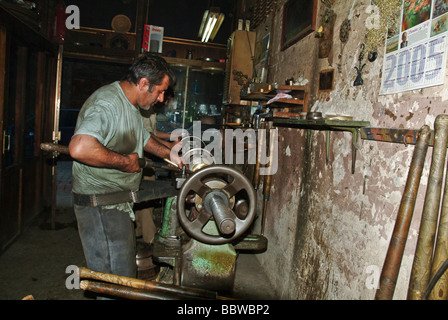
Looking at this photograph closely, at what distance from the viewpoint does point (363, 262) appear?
Result: 172cm

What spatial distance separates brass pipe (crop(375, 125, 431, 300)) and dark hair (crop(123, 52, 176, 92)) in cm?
160

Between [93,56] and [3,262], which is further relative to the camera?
[93,56]

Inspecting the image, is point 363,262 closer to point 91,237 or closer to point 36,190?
point 91,237

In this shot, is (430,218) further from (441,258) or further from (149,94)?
(149,94)

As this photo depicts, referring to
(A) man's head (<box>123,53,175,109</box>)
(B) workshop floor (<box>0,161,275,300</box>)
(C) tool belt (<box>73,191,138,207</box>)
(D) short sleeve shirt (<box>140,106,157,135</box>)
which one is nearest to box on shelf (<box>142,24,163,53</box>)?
(D) short sleeve shirt (<box>140,106,157,135</box>)

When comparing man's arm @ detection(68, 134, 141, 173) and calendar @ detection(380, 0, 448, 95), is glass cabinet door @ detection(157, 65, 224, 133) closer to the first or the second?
man's arm @ detection(68, 134, 141, 173)

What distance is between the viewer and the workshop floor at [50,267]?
110 inches

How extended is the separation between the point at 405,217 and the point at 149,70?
170 centimetres

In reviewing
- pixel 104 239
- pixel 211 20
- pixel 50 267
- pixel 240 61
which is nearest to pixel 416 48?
pixel 104 239

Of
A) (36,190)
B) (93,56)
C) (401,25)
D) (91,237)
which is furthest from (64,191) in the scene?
(401,25)

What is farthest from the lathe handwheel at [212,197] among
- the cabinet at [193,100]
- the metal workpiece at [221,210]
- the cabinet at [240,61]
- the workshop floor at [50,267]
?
the cabinet at [193,100]

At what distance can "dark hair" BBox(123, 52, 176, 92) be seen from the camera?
6.79ft
